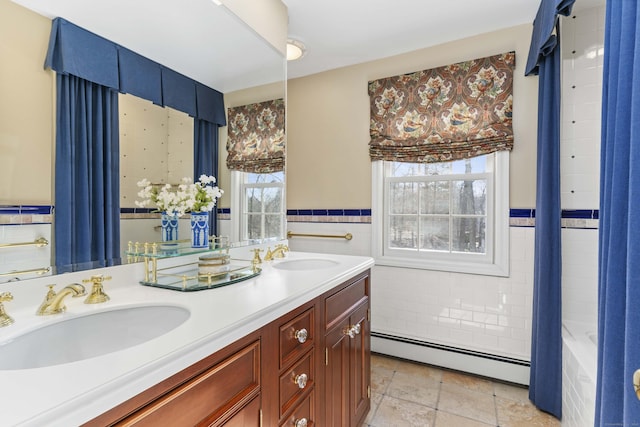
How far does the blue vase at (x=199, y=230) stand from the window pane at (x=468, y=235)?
71.7 inches

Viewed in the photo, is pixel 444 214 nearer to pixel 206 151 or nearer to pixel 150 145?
pixel 206 151

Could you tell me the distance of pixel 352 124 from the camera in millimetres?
2744

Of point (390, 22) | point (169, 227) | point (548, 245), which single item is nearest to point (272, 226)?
point (169, 227)

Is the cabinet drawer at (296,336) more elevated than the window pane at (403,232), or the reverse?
the window pane at (403,232)

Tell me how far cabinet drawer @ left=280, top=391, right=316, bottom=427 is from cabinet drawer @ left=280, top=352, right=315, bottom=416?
1.3 inches

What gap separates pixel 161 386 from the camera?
667mm

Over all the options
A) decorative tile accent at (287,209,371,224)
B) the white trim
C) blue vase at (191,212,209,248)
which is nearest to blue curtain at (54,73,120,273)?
blue vase at (191,212,209,248)

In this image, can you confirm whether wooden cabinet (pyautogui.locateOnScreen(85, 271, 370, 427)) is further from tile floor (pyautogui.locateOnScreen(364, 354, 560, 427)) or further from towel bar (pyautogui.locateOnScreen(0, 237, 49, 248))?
towel bar (pyautogui.locateOnScreen(0, 237, 49, 248))

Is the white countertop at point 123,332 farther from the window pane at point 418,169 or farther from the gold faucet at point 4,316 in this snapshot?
the window pane at point 418,169

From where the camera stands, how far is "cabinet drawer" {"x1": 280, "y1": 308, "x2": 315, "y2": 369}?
1087mm

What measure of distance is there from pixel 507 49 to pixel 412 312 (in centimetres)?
202

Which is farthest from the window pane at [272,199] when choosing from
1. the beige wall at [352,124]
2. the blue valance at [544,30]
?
the blue valance at [544,30]

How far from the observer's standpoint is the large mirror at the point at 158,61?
972mm

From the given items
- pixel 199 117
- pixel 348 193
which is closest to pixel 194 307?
pixel 199 117
